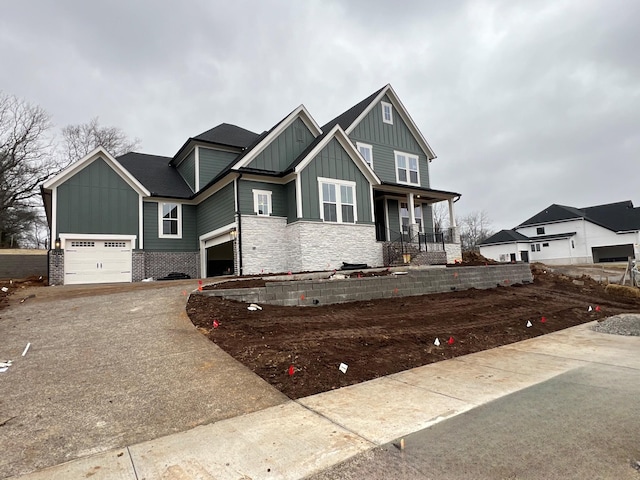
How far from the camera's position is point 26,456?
2865 mm

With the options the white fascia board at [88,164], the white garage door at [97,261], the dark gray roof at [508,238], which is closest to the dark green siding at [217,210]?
the white fascia board at [88,164]

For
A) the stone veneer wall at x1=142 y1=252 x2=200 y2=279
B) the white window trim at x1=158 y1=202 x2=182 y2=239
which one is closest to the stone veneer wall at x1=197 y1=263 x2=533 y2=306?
the stone veneer wall at x1=142 y1=252 x2=200 y2=279

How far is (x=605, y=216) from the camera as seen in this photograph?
41250 millimetres

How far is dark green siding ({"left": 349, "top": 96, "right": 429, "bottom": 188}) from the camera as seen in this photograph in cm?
2128

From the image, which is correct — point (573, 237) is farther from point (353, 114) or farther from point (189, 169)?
point (189, 169)

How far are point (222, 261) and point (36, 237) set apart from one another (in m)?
33.9

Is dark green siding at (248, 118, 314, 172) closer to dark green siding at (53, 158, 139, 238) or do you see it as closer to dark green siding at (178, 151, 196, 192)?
dark green siding at (178, 151, 196, 192)

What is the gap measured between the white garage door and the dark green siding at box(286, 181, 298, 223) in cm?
797

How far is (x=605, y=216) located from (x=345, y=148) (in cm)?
3942

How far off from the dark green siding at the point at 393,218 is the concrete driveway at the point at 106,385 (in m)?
15.9

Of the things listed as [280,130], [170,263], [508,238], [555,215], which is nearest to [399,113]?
[280,130]

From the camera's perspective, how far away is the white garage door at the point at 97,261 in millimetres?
15875

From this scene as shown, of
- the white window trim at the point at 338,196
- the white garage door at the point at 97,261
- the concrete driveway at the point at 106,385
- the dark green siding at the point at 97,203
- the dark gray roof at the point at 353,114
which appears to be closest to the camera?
the concrete driveway at the point at 106,385

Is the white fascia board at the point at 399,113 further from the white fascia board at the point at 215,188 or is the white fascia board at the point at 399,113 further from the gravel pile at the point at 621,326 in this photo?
the gravel pile at the point at 621,326
